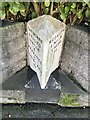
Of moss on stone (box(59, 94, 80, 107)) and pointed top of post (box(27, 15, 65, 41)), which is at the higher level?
pointed top of post (box(27, 15, 65, 41))

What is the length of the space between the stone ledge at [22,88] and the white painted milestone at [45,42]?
0.12 m

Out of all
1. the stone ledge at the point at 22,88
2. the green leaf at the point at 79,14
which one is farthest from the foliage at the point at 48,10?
the stone ledge at the point at 22,88

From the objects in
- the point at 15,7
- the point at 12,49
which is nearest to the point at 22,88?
the point at 12,49

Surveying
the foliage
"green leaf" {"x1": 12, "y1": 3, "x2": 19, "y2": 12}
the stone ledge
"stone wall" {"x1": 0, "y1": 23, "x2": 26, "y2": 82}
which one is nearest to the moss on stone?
the stone ledge

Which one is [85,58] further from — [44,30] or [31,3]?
[31,3]

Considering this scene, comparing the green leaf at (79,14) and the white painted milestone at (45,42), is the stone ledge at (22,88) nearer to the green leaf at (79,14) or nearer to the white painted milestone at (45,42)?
the white painted milestone at (45,42)

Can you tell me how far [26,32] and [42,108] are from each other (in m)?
0.46

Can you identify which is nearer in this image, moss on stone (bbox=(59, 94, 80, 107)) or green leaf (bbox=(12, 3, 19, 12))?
green leaf (bbox=(12, 3, 19, 12))

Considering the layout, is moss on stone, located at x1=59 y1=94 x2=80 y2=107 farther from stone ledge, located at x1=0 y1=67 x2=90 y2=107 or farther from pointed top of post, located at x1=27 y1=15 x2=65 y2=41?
pointed top of post, located at x1=27 y1=15 x2=65 y2=41

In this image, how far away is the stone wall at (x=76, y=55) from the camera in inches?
61.1

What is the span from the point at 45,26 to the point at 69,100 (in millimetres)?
493

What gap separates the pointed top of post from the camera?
145 cm

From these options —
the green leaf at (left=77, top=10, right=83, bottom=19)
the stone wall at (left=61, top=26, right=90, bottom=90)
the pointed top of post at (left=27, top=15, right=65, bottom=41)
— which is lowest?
the stone wall at (left=61, top=26, right=90, bottom=90)

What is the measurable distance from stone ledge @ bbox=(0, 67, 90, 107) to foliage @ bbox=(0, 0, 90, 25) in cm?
31
